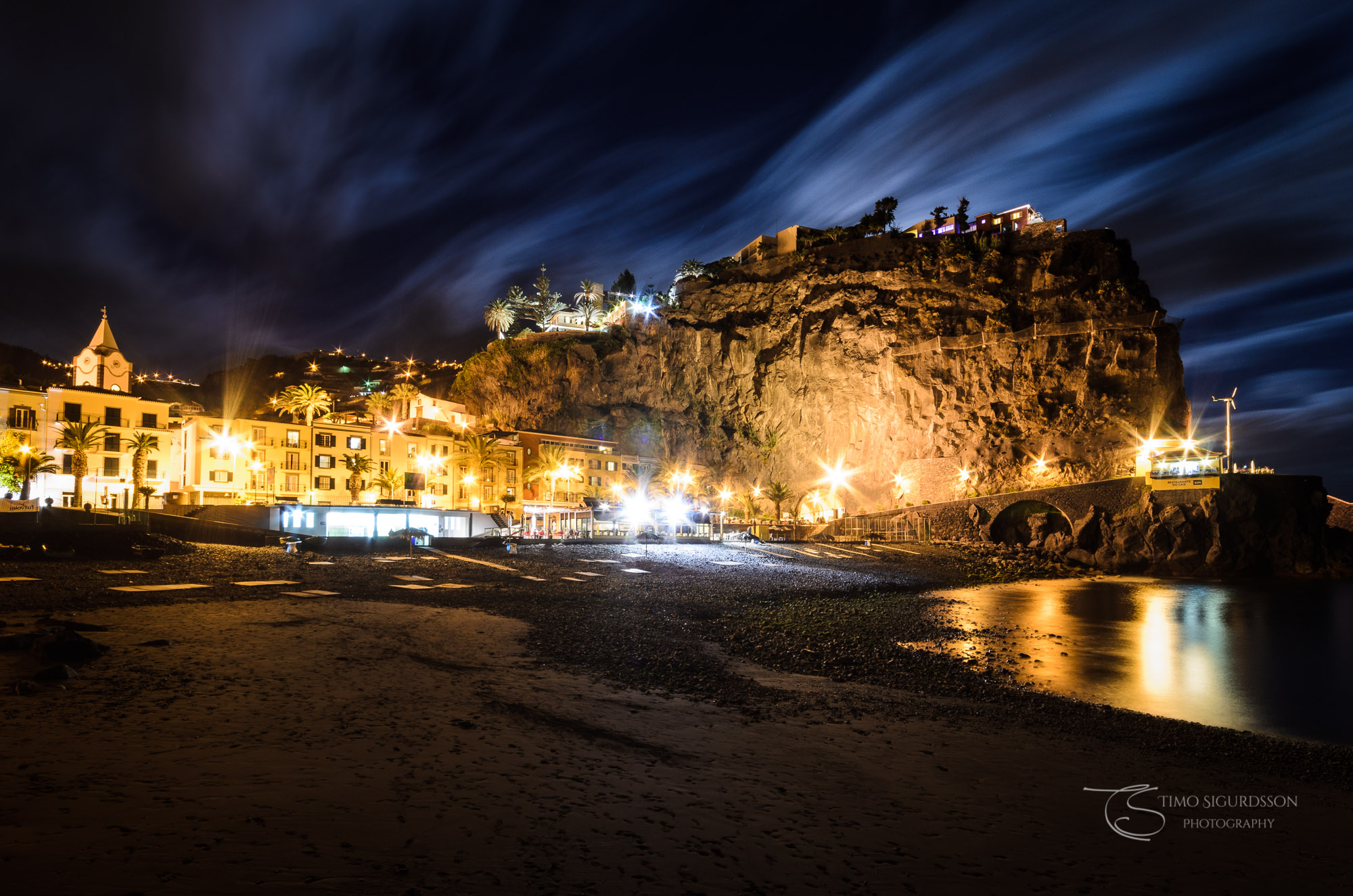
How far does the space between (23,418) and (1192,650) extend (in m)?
81.4

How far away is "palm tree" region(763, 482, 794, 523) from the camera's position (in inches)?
3174

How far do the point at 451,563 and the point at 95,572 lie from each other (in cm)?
1285

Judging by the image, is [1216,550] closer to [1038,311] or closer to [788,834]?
[1038,311]

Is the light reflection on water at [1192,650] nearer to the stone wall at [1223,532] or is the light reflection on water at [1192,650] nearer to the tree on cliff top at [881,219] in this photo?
the stone wall at [1223,532]

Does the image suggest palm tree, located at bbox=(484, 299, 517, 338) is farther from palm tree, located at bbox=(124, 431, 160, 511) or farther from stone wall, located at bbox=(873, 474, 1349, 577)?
stone wall, located at bbox=(873, 474, 1349, 577)

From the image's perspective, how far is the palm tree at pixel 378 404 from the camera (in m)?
95.8

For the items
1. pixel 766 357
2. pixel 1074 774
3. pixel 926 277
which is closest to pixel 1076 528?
pixel 926 277

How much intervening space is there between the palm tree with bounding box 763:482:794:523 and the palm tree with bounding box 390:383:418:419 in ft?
168

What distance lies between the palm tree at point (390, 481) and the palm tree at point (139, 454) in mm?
19032

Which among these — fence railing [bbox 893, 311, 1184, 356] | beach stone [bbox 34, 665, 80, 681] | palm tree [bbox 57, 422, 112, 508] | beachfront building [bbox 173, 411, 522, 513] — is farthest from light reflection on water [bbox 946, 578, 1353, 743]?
palm tree [bbox 57, 422, 112, 508]

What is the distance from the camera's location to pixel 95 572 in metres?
21.2

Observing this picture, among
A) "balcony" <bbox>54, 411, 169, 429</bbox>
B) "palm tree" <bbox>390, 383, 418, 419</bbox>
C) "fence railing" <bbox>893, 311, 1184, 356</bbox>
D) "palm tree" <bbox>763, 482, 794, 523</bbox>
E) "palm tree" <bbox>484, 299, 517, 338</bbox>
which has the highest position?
"palm tree" <bbox>484, 299, 517, 338</bbox>

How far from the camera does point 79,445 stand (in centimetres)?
5206

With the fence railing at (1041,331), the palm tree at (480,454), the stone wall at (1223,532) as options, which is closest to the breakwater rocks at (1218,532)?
the stone wall at (1223,532)
